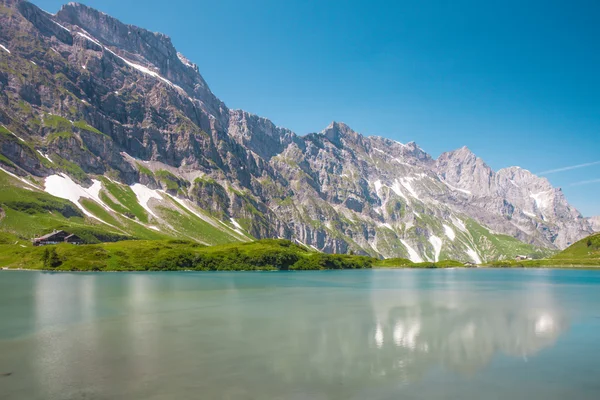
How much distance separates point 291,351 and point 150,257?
134165 mm

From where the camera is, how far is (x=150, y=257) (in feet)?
504

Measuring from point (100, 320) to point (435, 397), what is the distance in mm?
33987

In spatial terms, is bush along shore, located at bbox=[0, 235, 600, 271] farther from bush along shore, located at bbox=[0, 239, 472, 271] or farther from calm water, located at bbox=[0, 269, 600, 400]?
calm water, located at bbox=[0, 269, 600, 400]

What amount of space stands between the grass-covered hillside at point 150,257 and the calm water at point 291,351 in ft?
280

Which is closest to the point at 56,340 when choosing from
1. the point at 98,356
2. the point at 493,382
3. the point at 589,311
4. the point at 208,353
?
the point at 98,356

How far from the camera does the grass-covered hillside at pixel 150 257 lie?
434ft

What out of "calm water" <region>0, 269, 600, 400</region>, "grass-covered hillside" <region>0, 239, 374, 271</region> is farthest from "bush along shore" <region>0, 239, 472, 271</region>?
"calm water" <region>0, 269, 600, 400</region>

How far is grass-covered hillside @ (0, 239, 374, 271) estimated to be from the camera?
132250mm

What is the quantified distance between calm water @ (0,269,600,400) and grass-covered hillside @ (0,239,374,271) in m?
85.5

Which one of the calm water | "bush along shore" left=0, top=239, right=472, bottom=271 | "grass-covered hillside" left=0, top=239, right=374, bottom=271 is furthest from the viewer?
"grass-covered hillside" left=0, top=239, right=374, bottom=271

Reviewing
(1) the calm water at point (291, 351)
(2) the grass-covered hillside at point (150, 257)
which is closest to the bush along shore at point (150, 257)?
(2) the grass-covered hillside at point (150, 257)

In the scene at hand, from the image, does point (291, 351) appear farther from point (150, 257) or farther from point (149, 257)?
point (150, 257)

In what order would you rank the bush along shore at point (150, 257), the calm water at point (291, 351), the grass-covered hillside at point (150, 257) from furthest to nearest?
the grass-covered hillside at point (150, 257), the bush along shore at point (150, 257), the calm water at point (291, 351)

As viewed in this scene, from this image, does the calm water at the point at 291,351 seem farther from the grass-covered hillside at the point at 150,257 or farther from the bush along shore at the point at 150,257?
the bush along shore at the point at 150,257
